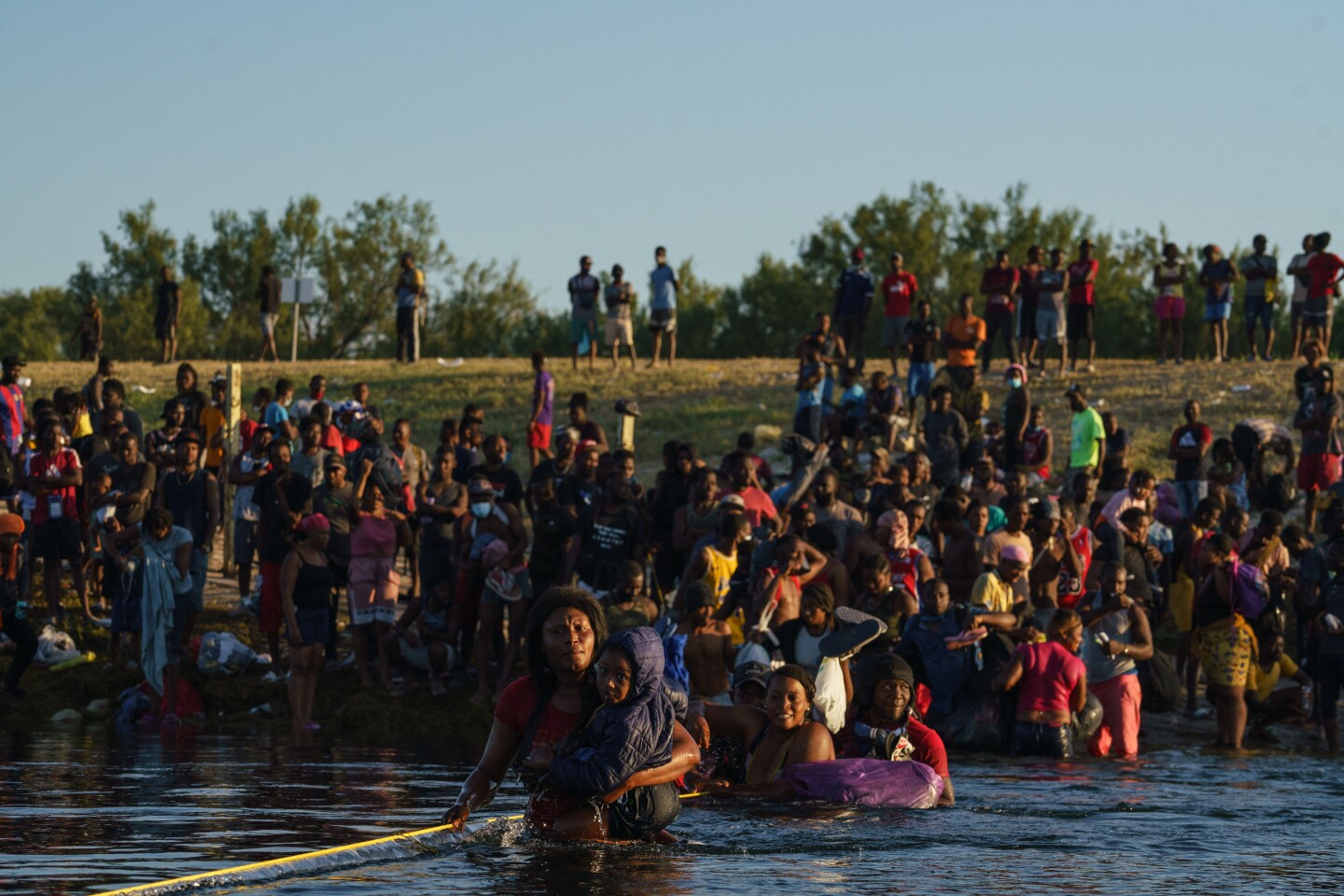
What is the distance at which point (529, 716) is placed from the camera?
8.07 m

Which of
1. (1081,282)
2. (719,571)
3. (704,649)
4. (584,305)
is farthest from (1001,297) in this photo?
(704,649)

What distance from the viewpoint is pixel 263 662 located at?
17.3 m

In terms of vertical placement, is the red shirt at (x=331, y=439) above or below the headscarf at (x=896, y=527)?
above

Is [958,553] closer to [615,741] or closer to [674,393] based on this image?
[615,741]

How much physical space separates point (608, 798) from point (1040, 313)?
72.8 feet

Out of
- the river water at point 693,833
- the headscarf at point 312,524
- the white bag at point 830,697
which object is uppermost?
the headscarf at point 312,524

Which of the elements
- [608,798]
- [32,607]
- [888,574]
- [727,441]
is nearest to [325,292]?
[727,441]

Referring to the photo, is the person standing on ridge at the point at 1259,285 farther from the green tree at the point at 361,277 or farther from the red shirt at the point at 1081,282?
the green tree at the point at 361,277

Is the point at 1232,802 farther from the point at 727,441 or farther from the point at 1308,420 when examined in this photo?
the point at 727,441

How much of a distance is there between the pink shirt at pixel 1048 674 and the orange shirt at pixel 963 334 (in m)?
9.73

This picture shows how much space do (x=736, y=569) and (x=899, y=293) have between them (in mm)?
13772

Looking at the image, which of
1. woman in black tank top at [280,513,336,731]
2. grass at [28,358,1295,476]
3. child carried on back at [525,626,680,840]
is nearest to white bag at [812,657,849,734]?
child carried on back at [525,626,680,840]

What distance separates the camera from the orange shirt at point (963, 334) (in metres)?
23.9

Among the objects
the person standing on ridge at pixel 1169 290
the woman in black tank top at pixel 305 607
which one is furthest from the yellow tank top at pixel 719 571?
the person standing on ridge at pixel 1169 290
